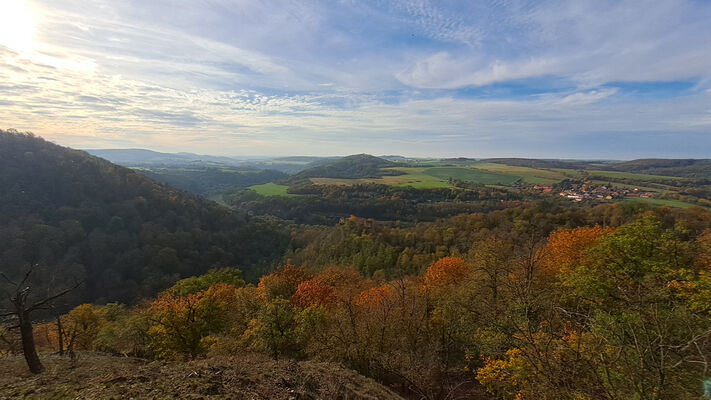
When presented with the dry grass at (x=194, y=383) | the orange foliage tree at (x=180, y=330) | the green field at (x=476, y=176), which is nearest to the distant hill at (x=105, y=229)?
the orange foliage tree at (x=180, y=330)

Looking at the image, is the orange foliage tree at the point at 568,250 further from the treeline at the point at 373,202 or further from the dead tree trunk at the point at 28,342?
the treeline at the point at 373,202

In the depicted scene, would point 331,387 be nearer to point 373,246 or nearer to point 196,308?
point 196,308

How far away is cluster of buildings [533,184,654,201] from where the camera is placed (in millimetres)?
88312

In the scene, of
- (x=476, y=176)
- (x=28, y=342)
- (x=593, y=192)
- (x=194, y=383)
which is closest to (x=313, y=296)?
(x=194, y=383)

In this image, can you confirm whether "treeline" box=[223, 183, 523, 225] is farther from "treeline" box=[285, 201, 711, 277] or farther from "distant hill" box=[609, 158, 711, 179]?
"distant hill" box=[609, 158, 711, 179]

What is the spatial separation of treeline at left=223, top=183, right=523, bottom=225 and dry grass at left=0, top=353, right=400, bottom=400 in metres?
91.7

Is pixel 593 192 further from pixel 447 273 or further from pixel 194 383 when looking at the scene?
pixel 194 383

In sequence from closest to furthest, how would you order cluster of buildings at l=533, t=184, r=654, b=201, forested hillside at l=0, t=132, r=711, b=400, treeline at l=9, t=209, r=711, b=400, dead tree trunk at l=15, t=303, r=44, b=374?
forested hillside at l=0, t=132, r=711, b=400
dead tree trunk at l=15, t=303, r=44, b=374
treeline at l=9, t=209, r=711, b=400
cluster of buildings at l=533, t=184, r=654, b=201

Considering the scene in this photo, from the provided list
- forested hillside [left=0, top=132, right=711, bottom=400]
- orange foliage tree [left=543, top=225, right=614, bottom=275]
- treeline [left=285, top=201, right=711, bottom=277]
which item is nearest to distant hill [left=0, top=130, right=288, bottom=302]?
forested hillside [left=0, top=132, right=711, bottom=400]

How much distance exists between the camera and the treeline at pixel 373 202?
336 feet

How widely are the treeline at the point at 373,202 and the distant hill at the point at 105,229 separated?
33.7 m

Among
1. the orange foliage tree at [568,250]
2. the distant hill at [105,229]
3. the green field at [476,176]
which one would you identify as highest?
the green field at [476,176]

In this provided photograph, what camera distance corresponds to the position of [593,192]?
100250 mm

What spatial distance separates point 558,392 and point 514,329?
9.05 meters
